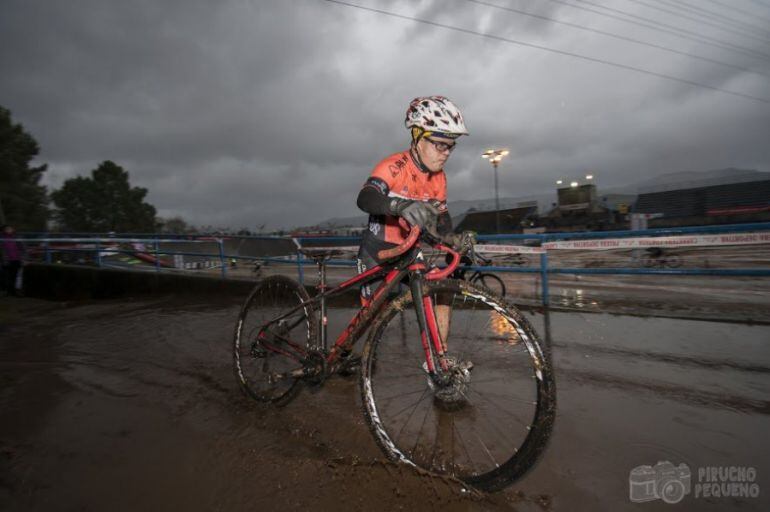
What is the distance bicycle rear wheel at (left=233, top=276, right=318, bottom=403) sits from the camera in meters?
2.84

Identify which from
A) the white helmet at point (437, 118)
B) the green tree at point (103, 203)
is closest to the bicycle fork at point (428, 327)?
the white helmet at point (437, 118)

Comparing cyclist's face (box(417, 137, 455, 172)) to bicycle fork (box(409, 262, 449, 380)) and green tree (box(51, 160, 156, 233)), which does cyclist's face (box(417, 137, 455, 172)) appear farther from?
green tree (box(51, 160, 156, 233))

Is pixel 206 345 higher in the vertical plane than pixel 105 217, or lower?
lower

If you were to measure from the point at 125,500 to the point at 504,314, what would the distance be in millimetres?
2189

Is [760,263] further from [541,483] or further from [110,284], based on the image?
[110,284]

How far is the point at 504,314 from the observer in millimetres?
1807

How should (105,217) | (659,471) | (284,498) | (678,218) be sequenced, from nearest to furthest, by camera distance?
(284,498), (659,471), (678,218), (105,217)

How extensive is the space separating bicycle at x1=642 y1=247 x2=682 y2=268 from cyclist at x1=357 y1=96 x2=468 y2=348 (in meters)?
12.6

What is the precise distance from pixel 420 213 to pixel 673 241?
20.8ft

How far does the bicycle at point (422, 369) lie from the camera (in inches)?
72.4

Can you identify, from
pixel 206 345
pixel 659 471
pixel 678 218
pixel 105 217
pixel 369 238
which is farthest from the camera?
pixel 105 217

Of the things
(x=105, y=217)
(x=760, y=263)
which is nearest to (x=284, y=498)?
(x=760, y=263)

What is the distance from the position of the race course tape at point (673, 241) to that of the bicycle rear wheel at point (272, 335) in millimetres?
5050

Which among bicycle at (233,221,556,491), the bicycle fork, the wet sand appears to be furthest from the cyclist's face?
the wet sand
